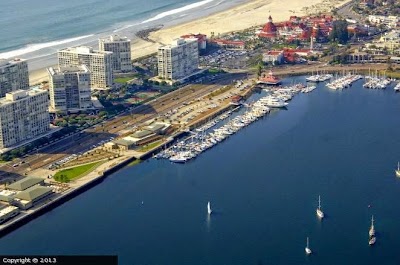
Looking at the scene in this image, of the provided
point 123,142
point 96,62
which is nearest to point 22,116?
point 123,142

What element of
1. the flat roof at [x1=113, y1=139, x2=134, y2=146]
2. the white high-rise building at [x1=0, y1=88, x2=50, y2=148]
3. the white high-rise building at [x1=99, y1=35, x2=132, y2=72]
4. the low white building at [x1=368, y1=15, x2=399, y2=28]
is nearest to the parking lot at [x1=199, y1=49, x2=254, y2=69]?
the white high-rise building at [x1=99, y1=35, x2=132, y2=72]

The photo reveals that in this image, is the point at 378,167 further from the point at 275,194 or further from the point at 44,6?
the point at 44,6

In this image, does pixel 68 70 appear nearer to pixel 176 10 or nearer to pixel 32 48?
pixel 32 48

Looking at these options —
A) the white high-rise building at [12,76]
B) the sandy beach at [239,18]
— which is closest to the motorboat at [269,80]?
the sandy beach at [239,18]

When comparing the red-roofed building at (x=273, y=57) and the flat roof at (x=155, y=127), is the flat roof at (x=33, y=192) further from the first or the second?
the red-roofed building at (x=273, y=57)

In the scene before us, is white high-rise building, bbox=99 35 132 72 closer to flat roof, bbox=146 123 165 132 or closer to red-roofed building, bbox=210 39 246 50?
red-roofed building, bbox=210 39 246 50

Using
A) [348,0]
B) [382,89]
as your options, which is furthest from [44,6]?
[382,89]
